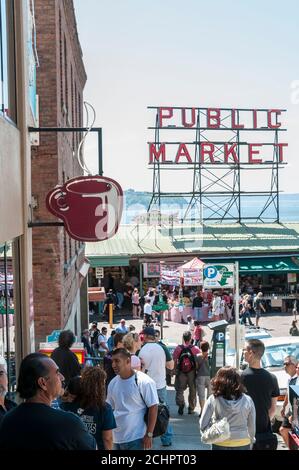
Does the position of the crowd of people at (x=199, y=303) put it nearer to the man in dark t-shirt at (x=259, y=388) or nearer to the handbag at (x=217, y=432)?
the man in dark t-shirt at (x=259, y=388)

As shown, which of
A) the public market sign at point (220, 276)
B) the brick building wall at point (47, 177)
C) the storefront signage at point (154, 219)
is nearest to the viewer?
the brick building wall at point (47, 177)

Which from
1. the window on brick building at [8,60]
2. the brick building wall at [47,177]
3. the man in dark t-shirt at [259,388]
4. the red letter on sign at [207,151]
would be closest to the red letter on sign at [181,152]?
the red letter on sign at [207,151]

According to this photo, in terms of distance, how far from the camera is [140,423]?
19.3ft

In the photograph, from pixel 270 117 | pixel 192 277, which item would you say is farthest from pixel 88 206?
pixel 270 117

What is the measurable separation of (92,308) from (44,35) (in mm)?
20198

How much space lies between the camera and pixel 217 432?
17.7 feet

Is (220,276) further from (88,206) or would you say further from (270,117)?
(270,117)

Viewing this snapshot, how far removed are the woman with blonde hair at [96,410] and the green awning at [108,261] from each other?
2704 cm

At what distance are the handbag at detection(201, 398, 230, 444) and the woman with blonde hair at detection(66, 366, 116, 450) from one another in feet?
2.93

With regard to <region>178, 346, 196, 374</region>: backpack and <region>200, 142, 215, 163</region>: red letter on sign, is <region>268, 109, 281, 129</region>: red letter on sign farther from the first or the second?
<region>178, 346, 196, 374</region>: backpack

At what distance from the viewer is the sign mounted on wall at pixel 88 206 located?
835 centimetres
